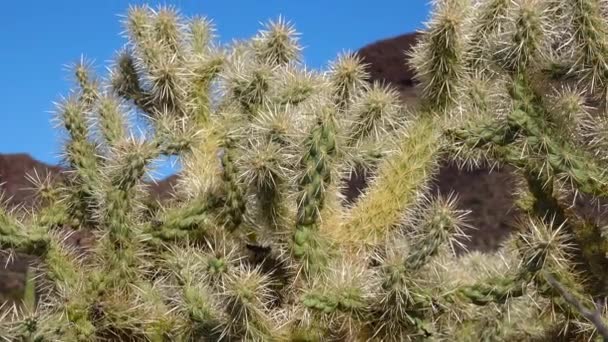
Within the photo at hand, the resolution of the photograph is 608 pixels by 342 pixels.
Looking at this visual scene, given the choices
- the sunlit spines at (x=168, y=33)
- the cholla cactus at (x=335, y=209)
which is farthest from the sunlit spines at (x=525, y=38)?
the sunlit spines at (x=168, y=33)

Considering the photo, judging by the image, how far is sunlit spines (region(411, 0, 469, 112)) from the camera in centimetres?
381

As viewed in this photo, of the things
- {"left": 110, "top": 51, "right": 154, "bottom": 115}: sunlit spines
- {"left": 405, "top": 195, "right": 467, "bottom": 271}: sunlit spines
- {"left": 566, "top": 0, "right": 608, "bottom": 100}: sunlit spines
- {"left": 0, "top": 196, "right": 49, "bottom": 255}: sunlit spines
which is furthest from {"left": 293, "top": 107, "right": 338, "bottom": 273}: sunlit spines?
{"left": 110, "top": 51, "right": 154, "bottom": 115}: sunlit spines

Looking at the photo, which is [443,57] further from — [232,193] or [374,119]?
[232,193]

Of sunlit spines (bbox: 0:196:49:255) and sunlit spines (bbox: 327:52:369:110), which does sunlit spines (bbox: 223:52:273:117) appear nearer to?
sunlit spines (bbox: 327:52:369:110)

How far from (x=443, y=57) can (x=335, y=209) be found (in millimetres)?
685

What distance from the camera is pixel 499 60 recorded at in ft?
11.6

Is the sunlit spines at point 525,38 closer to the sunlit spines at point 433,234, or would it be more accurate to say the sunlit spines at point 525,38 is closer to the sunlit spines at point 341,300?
the sunlit spines at point 433,234

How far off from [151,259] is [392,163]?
94 centimetres

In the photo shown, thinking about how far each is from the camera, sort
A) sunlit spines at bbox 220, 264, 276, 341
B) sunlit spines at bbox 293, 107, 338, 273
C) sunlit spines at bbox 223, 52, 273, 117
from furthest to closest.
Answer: sunlit spines at bbox 223, 52, 273, 117 < sunlit spines at bbox 293, 107, 338, 273 < sunlit spines at bbox 220, 264, 276, 341

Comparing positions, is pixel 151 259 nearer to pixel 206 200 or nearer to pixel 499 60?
pixel 206 200

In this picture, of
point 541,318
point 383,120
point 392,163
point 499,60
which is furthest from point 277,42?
point 541,318

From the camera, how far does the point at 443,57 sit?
154 inches

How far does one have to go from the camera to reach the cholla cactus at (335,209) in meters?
3.21

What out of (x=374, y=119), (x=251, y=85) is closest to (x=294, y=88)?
(x=251, y=85)
